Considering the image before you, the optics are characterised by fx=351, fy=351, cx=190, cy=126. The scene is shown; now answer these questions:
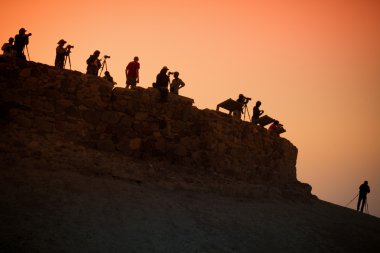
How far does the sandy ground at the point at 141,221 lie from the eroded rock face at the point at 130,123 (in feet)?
7.72

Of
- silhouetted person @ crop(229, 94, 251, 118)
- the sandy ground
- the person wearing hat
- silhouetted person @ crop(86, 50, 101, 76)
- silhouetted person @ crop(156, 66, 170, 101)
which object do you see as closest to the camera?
the sandy ground

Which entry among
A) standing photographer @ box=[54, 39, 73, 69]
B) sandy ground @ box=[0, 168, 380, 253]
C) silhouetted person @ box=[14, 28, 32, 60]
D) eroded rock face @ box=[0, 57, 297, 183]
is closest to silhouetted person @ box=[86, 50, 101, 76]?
standing photographer @ box=[54, 39, 73, 69]

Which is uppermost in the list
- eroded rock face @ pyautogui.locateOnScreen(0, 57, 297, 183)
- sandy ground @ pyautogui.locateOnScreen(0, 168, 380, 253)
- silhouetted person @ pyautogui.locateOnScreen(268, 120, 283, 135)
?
silhouetted person @ pyautogui.locateOnScreen(268, 120, 283, 135)

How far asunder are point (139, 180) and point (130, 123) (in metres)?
2.89

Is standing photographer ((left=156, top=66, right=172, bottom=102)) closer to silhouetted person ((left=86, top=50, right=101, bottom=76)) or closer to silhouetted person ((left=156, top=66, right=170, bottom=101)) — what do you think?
silhouetted person ((left=156, top=66, right=170, bottom=101))

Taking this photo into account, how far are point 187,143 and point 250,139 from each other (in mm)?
3813

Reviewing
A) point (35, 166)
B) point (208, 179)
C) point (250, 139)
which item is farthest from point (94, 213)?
point (250, 139)

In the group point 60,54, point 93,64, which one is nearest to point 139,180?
point 93,64

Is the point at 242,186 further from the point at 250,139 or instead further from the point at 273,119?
the point at 273,119

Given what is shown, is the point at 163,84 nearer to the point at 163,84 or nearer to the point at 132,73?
the point at 163,84

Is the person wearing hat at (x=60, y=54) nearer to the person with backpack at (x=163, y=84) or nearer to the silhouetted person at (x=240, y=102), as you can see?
the person with backpack at (x=163, y=84)

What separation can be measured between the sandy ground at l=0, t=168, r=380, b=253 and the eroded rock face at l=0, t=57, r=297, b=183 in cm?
235

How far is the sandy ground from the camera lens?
7602 millimetres

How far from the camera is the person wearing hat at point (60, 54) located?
48.9 ft
